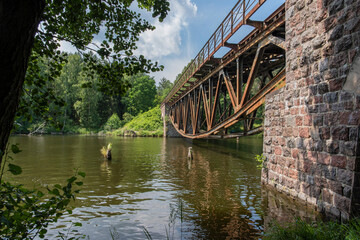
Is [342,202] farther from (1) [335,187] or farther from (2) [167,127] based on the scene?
(2) [167,127]

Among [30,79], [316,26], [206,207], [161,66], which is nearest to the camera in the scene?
[30,79]

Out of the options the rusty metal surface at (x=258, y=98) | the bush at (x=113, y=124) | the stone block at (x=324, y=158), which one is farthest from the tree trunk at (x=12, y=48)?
the bush at (x=113, y=124)

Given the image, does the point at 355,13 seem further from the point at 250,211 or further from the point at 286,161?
the point at 250,211

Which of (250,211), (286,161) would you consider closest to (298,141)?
(286,161)

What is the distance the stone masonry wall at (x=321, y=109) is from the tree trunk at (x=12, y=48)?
4.90 m

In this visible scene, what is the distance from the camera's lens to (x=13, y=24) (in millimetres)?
1596

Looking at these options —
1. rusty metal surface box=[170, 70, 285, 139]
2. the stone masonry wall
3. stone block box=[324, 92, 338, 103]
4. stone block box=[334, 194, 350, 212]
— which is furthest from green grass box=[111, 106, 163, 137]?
stone block box=[334, 194, 350, 212]

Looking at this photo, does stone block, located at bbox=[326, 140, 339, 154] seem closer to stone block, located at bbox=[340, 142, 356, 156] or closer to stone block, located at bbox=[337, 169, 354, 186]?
stone block, located at bbox=[340, 142, 356, 156]

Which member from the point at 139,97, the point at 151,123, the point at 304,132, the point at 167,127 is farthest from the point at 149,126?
the point at 304,132

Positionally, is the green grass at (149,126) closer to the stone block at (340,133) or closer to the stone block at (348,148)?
the stone block at (340,133)

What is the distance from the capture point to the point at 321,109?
4.94 metres

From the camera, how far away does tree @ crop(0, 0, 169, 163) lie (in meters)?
1.60

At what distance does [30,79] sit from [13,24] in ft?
5.72

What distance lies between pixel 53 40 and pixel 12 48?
210 cm
